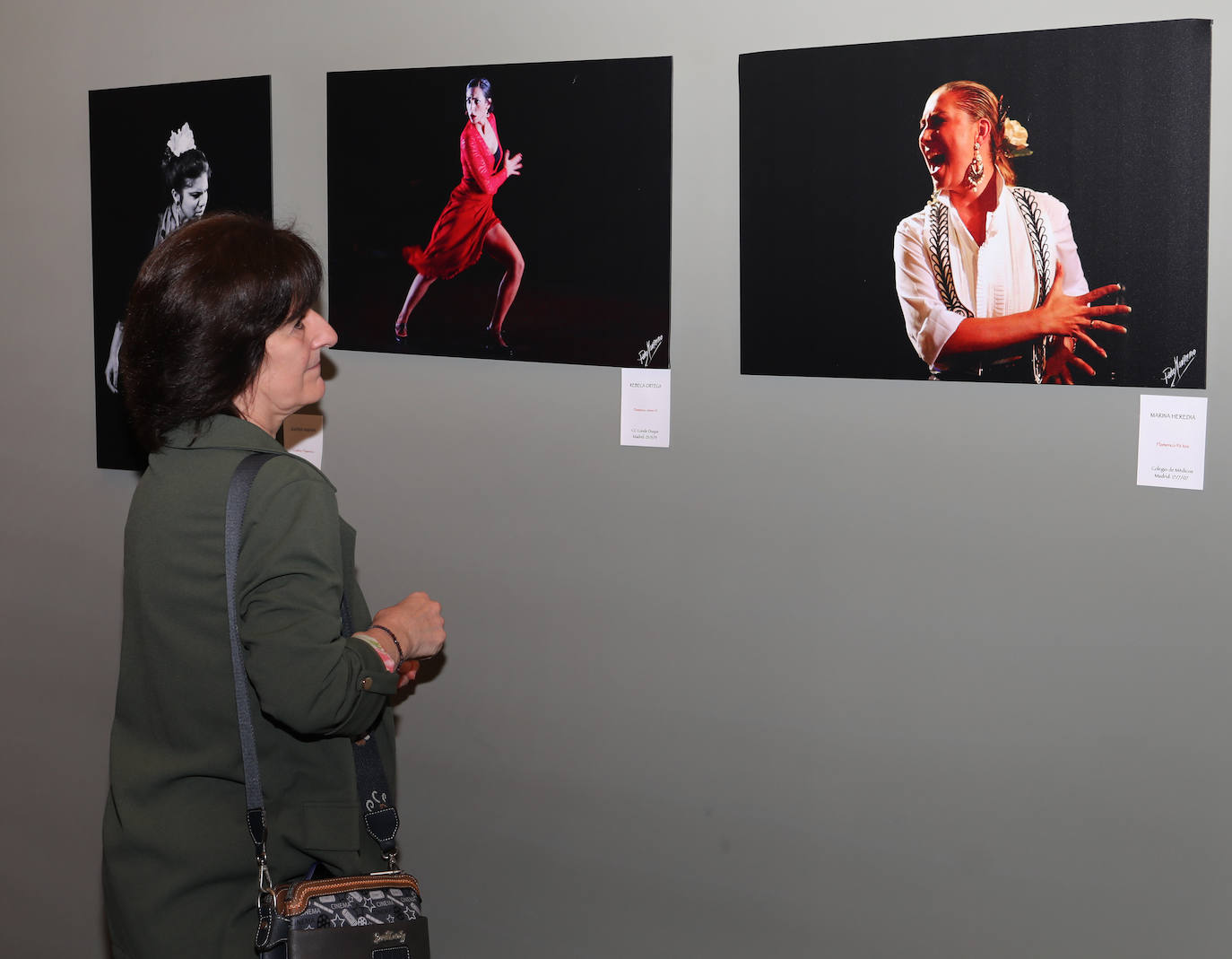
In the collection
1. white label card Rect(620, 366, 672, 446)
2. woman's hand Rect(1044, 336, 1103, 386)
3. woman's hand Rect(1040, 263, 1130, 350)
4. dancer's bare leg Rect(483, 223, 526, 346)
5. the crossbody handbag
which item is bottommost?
the crossbody handbag

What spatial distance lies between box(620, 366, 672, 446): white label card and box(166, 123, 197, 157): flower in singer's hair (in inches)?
44.4

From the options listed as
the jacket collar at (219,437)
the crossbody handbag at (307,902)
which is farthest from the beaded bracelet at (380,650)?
the jacket collar at (219,437)

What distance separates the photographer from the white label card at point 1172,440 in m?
1.77

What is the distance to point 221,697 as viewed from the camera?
1527 mm

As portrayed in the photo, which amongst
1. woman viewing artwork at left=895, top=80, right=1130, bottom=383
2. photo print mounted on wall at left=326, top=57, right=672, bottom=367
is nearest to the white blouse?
woman viewing artwork at left=895, top=80, right=1130, bottom=383

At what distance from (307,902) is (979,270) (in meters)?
1.38

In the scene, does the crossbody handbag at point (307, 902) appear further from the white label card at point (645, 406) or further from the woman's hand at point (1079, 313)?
the woman's hand at point (1079, 313)

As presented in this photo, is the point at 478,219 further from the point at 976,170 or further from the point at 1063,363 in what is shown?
the point at 1063,363

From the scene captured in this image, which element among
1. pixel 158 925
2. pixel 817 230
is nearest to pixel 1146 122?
pixel 817 230

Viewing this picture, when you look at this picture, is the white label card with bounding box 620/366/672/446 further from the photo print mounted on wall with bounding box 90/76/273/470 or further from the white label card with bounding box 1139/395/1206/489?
the photo print mounted on wall with bounding box 90/76/273/470

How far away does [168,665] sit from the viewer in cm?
154

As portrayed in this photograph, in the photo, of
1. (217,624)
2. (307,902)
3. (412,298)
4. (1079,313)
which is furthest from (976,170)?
(307,902)

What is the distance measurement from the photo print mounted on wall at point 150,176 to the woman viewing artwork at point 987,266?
136 cm

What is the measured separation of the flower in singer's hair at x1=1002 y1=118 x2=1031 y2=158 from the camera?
71.8 inches
